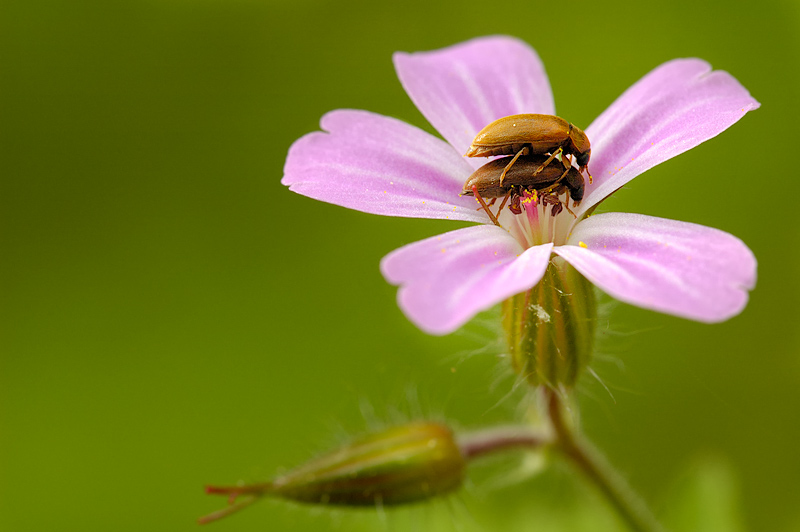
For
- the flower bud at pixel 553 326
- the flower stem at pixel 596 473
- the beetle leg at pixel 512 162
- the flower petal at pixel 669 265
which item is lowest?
the flower stem at pixel 596 473

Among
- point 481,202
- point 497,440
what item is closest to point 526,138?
point 481,202

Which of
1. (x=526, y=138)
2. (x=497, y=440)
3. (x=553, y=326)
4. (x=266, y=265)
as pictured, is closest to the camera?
(x=526, y=138)

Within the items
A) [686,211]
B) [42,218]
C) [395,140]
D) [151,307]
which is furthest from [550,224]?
[42,218]

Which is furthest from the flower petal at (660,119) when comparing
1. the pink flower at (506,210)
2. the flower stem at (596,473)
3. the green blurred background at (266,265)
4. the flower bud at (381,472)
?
the green blurred background at (266,265)

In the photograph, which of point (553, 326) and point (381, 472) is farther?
point (381, 472)

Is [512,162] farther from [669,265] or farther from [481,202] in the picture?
[669,265]

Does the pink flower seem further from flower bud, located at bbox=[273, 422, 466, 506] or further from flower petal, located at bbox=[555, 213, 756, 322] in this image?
flower bud, located at bbox=[273, 422, 466, 506]

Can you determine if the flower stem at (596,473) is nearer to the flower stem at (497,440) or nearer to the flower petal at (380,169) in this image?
the flower stem at (497,440)
